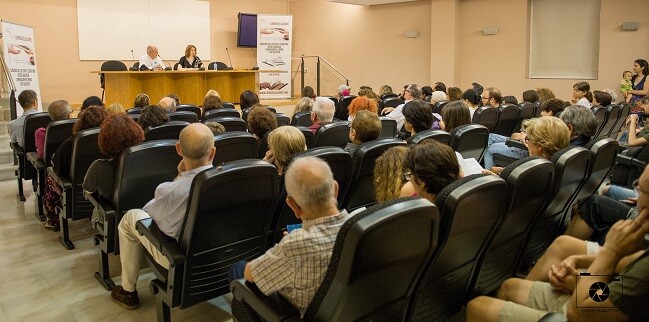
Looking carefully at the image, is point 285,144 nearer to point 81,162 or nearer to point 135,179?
point 135,179

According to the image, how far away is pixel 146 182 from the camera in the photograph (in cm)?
301

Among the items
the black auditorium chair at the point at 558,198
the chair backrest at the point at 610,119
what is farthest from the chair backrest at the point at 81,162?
Answer: the chair backrest at the point at 610,119

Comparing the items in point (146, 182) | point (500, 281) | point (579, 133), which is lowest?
point (500, 281)

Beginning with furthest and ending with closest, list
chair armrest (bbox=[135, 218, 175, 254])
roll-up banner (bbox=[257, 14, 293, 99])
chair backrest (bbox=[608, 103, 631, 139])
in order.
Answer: roll-up banner (bbox=[257, 14, 293, 99])
chair backrest (bbox=[608, 103, 631, 139])
chair armrest (bbox=[135, 218, 175, 254])

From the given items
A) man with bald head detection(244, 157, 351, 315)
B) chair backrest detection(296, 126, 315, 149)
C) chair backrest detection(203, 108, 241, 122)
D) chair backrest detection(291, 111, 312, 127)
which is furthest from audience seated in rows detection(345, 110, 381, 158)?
chair backrest detection(203, 108, 241, 122)

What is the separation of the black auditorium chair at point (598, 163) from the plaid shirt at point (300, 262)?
5.44ft

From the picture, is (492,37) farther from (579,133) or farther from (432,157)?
(432,157)

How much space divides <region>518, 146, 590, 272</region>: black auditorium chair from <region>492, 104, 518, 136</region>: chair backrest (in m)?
3.09

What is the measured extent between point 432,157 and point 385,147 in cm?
91

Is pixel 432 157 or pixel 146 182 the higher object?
pixel 432 157

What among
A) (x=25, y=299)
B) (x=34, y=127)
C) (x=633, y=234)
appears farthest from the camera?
(x=34, y=127)

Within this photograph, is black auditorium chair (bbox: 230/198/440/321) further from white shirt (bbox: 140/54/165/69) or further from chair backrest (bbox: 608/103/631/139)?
white shirt (bbox: 140/54/165/69)

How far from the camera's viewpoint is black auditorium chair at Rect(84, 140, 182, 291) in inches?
112

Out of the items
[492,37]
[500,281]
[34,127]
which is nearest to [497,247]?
[500,281]
